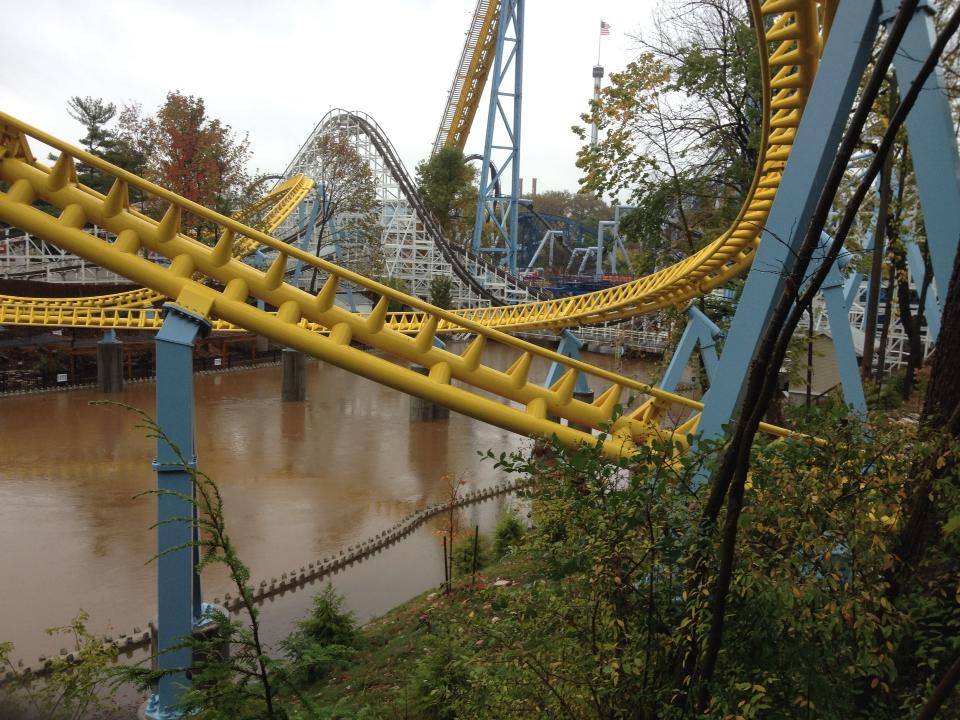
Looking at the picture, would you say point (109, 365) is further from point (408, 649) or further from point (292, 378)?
point (408, 649)

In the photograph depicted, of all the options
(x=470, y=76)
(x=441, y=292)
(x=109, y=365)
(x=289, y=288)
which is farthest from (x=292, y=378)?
(x=470, y=76)

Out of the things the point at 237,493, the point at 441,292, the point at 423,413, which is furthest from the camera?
the point at 441,292

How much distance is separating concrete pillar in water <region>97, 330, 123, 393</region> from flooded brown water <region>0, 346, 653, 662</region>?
41cm

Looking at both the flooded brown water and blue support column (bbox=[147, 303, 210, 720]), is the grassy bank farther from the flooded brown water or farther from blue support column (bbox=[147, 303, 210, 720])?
blue support column (bbox=[147, 303, 210, 720])

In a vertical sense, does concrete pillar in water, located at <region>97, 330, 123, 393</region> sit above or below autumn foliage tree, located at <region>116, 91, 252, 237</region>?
below

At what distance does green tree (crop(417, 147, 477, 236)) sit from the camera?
34.4 meters

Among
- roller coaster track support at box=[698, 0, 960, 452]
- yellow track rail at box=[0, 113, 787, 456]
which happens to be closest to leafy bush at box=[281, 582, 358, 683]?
yellow track rail at box=[0, 113, 787, 456]

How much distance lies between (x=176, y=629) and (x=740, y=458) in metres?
3.82

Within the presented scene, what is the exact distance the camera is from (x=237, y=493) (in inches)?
389

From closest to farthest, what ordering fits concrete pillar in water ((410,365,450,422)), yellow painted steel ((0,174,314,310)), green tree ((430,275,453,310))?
concrete pillar in water ((410,365,450,422)) < yellow painted steel ((0,174,314,310)) < green tree ((430,275,453,310))

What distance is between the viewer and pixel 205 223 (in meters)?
21.8

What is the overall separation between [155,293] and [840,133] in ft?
49.1

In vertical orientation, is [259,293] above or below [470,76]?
below

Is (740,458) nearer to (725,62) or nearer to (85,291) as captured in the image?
(725,62)
